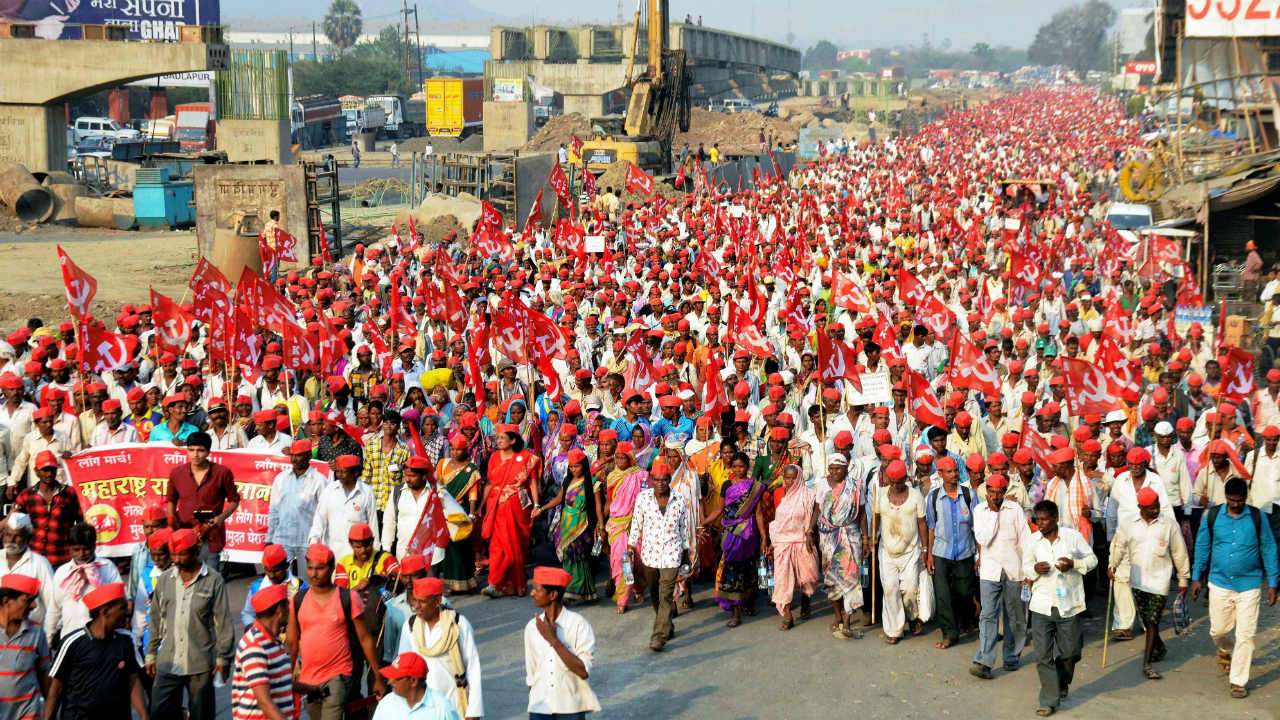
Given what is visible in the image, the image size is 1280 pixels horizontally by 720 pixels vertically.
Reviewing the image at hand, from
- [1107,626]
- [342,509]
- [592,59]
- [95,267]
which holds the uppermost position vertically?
[592,59]

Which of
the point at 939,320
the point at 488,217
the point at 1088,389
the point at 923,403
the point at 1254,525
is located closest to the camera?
the point at 1254,525

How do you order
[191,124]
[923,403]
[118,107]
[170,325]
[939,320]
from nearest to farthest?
[923,403]
[170,325]
[939,320]
[191,124]
[118,107]

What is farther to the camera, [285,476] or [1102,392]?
[1102,392]

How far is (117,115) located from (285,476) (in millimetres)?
61284

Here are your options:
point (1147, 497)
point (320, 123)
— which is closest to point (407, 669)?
point (1147, 497)

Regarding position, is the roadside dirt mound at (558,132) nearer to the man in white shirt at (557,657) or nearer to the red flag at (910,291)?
the red flag at (910,291)

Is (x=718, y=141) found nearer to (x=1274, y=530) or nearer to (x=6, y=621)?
(x=1274, y=530)

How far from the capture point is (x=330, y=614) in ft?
20.4

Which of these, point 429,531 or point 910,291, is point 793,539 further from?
point 910,291

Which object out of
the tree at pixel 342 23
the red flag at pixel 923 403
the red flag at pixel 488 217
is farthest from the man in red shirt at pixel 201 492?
the tree at pixel 342 23

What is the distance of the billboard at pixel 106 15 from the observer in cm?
3550

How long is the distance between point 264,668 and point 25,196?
29317mm

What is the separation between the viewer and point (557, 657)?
6.25 meters

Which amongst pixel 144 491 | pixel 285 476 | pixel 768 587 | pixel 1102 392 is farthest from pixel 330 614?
pixel 1102 392
